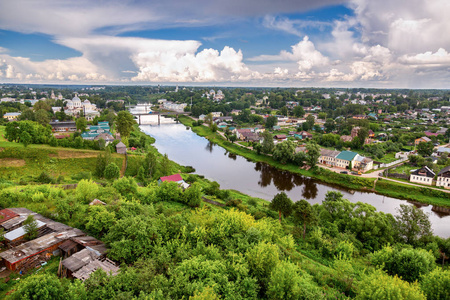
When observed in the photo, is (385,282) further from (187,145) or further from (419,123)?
(419,123)

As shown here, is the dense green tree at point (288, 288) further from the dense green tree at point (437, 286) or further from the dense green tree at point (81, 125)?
the dense green tree at point (81, 125)

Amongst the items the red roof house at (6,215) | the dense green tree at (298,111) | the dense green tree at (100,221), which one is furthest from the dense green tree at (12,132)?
the dense green tree at (298,111)

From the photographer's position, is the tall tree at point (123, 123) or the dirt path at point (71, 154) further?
the tall tree at point (123, 123)

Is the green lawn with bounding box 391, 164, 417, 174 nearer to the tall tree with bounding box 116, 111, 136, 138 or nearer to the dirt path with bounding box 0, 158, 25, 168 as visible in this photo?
the tall tree with bounding box 116, 111, 136, 138

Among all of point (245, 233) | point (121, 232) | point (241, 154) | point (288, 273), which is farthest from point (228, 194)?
point (241, 154)

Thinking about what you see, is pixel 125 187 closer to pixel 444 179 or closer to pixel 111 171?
pixel 111 171

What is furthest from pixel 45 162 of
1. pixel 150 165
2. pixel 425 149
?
pixel 425 149
